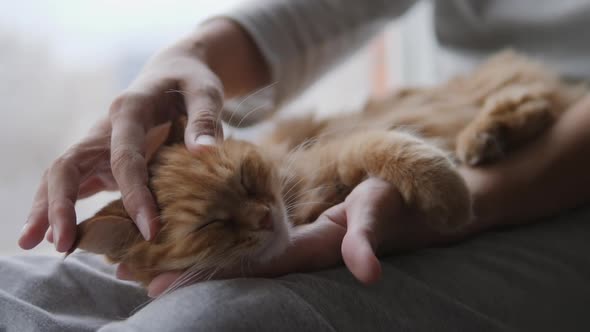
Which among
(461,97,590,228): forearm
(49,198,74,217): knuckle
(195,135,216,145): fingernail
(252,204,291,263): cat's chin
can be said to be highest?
(195,135,216,145): fingernail

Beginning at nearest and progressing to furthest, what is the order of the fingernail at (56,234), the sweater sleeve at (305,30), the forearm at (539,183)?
1. the fingernail at (56,234)
2. the forearm at (539,183)
3. the sweater sleeve at (305,30)

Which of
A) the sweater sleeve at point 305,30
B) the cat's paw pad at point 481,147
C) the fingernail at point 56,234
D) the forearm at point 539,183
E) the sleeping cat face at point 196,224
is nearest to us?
the fingernail at point 56,234

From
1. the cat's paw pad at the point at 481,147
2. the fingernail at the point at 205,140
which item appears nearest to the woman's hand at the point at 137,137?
the fingernail at the point at 205,140

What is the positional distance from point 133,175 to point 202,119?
20 centimetres

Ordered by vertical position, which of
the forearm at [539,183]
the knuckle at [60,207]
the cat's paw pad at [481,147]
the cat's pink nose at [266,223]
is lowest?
the forearm at [539,183]

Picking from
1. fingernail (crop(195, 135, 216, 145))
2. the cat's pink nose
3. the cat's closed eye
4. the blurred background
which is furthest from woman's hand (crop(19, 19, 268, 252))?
the blurred background

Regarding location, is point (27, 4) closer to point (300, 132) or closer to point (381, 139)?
point (300, 132)

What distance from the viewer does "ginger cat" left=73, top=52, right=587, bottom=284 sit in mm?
1135

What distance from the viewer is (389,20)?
202 cm

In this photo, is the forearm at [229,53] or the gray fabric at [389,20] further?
the gray fabric at [389,20]

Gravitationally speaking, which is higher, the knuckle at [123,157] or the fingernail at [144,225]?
the knuckle at [123,157]

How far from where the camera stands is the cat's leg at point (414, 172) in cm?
119

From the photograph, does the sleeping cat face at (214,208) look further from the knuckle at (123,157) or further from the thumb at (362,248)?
the thumb at (362,248)

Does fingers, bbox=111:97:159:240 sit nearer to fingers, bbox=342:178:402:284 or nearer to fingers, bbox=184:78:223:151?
fingers, bbox=184:78:223:151
